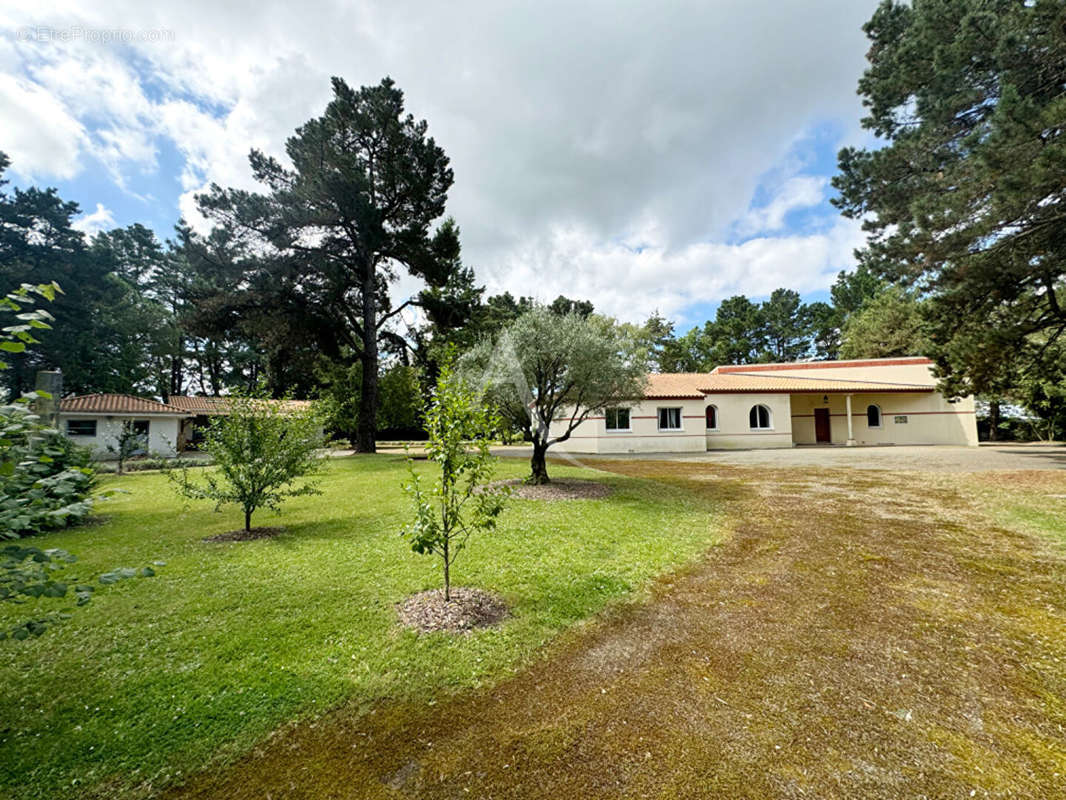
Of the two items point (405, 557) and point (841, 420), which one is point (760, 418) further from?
point (405, 557)

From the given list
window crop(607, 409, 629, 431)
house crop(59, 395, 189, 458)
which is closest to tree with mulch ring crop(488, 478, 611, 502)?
window crop(607, 409, 629, 431)

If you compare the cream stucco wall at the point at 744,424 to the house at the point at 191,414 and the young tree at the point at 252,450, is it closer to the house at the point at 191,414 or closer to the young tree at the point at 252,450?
the young tree at the point at 252,450

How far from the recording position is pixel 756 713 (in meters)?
2.77

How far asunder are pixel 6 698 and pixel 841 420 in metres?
34.6

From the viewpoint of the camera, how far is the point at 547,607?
437 cm

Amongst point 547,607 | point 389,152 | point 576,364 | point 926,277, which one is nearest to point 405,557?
point 547,607

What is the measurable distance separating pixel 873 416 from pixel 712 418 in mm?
11595

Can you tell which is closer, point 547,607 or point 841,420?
point 547,607

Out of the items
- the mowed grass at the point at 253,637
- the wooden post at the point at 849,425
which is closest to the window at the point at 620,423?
the wooden post at the point at 849,425

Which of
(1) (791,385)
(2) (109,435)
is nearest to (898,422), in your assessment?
(1) (791,385)

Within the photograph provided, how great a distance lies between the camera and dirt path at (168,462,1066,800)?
89.4 inches

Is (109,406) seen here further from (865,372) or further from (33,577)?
(865,372)

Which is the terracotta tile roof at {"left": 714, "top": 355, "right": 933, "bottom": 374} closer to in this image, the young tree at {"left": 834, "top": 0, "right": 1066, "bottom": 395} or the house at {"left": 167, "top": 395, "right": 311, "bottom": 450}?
the young tree at {"left": 834, "top": 0, "right": 1066, "bottom": 395}

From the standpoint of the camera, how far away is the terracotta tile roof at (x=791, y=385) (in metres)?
24.8
